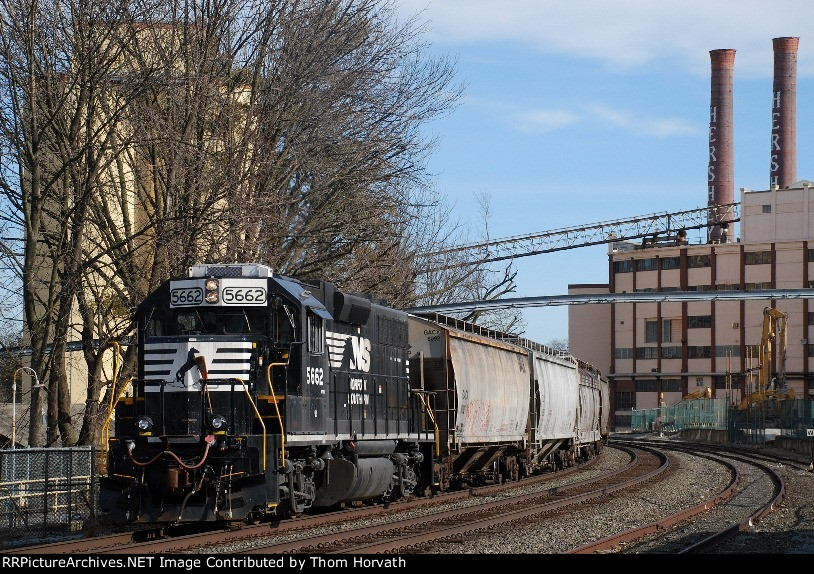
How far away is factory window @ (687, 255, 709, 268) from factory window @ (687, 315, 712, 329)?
13.7ft

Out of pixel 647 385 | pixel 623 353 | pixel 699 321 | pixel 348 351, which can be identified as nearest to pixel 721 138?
pixel 699 321

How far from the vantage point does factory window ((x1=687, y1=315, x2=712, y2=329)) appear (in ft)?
292

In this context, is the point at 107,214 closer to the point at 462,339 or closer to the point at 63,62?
the point at 63,62

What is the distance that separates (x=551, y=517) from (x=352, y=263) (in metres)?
13.0

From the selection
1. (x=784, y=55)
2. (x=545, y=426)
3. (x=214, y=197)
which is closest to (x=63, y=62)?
(x=214, y=197)

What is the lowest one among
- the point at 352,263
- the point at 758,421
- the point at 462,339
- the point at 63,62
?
the point at 758,421

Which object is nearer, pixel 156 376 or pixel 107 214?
pixel 156 376

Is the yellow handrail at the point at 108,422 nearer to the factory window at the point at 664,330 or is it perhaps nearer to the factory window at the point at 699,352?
the factory window at the point at 699,352

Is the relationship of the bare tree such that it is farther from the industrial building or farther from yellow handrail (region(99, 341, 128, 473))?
the industrial building

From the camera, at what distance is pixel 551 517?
17.2 meters

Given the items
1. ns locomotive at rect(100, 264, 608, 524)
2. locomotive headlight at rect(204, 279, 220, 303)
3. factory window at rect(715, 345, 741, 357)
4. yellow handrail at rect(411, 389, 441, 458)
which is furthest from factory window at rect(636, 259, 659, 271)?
locomotive headlight at rect(204, 279, 220, 303)

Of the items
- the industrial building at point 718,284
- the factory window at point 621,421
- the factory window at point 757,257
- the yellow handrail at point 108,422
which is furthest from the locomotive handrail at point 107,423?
the factory window at point 621,421

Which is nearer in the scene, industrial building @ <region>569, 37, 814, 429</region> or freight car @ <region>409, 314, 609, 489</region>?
freight car @ <region>409, 314, 609, 489</region>
